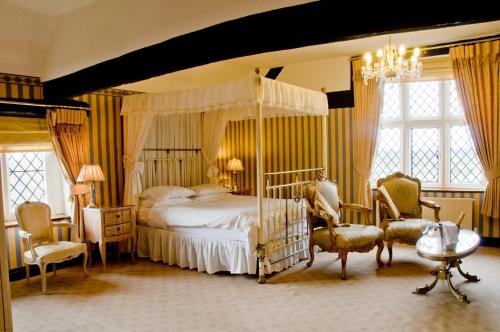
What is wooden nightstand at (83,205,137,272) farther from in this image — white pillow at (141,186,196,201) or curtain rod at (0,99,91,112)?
curtain rod at (0,99,91,112)

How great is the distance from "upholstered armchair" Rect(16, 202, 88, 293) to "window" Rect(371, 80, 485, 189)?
14.5ft

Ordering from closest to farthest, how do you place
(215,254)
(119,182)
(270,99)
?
(270,99)
(215,254)
(119,182)

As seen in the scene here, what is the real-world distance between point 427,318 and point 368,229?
1377 mm

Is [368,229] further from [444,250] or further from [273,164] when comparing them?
[273,164]

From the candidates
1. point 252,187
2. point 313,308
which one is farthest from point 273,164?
point 313,308

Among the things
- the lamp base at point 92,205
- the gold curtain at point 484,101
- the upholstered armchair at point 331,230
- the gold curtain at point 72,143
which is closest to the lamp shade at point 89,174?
the gold curtain at point 72,143

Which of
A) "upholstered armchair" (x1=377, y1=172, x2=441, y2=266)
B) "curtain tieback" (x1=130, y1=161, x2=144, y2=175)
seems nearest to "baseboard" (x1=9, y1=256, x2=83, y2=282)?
"curtain tieback" (x1=130, y1=161, x2=144, y2=175)

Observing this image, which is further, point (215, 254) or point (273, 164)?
point (273, 164)

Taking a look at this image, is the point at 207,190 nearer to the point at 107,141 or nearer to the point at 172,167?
the point at 172,167

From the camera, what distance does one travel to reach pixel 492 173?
5113 mm

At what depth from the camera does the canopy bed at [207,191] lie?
161 inches

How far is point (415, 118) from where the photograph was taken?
5.83 m

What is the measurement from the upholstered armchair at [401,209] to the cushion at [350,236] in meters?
0.20

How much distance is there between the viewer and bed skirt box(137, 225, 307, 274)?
4184mm
